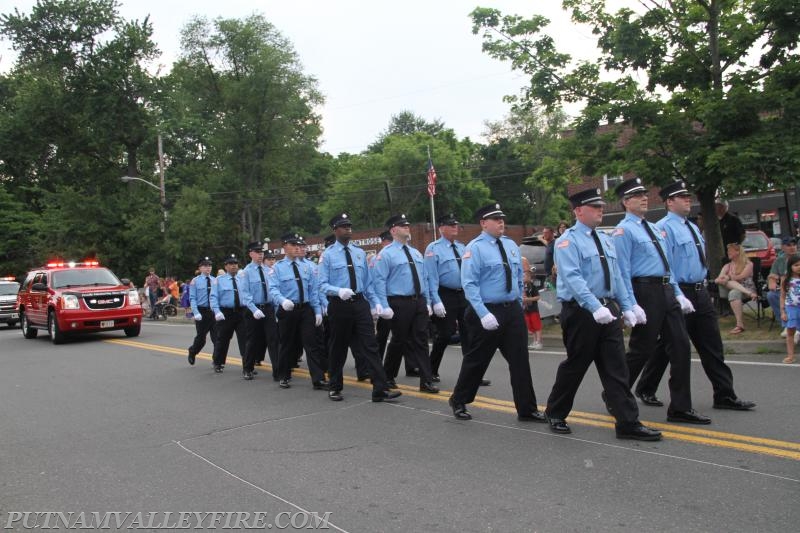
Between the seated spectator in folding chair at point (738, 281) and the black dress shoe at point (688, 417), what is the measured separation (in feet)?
18.7

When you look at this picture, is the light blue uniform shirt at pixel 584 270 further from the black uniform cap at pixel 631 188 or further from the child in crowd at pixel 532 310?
the child in crowd at pixel 532 310

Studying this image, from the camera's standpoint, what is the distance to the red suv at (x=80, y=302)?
16.8m

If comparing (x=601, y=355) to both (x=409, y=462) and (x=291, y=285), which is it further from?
(x=291, y=285)

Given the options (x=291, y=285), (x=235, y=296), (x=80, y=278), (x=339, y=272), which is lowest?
(x=235, y=296)

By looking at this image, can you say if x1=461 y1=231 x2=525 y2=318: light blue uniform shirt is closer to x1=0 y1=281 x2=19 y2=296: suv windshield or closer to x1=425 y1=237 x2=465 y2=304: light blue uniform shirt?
x1=425 y1=237 x2=465 y2=304: light blue uniform shirt

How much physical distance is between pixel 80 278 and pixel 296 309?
38.0 feet

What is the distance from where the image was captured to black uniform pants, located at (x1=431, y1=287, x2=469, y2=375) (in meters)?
8.33

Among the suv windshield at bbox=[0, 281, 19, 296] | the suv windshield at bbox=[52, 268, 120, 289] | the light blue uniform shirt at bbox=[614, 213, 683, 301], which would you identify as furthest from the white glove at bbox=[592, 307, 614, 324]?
the suv windshield at bbox=[0, 281, 19, 296]

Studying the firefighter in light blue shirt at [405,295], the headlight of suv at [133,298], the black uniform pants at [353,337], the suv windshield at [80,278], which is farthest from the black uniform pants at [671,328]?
the suv windshield at [80,278]

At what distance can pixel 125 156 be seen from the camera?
45.8 metres

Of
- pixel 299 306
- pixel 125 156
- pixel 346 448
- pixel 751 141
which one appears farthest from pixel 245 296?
pixel 125 156

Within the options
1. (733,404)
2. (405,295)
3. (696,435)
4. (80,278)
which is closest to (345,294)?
(405,295)

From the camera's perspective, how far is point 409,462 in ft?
16.8

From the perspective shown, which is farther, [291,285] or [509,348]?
[291,285]
